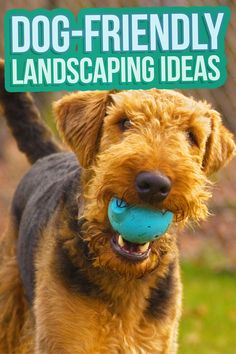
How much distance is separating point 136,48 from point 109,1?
12.4 ft

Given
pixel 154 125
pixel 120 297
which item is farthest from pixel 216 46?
pixel 120 297

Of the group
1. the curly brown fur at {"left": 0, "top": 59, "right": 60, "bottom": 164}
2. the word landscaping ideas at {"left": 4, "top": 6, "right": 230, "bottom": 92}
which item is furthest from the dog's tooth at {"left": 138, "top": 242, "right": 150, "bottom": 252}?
the curly brown fur at {"left": 0, "top": 59, "right": 60, "bottom": 164}

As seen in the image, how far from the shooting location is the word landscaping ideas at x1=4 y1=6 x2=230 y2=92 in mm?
3641

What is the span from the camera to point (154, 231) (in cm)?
335

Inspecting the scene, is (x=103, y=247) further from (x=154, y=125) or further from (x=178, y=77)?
(x=178, y=77)

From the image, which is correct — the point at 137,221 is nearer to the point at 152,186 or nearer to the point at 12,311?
the point at 152,186

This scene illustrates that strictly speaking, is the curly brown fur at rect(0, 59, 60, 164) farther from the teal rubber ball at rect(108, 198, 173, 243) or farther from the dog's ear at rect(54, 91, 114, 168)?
the teal rubber ball at rect(108, 198, 173, 243)

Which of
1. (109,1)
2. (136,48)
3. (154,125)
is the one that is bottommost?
(154,125)

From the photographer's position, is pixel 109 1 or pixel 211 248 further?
pixel 211 248

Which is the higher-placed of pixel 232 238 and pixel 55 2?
pixel 55 2

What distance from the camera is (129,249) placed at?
3439 mm

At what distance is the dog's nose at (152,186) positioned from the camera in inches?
124

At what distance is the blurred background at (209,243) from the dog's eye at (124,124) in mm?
2540

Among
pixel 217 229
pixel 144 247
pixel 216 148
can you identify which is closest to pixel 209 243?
pixel 217 229
